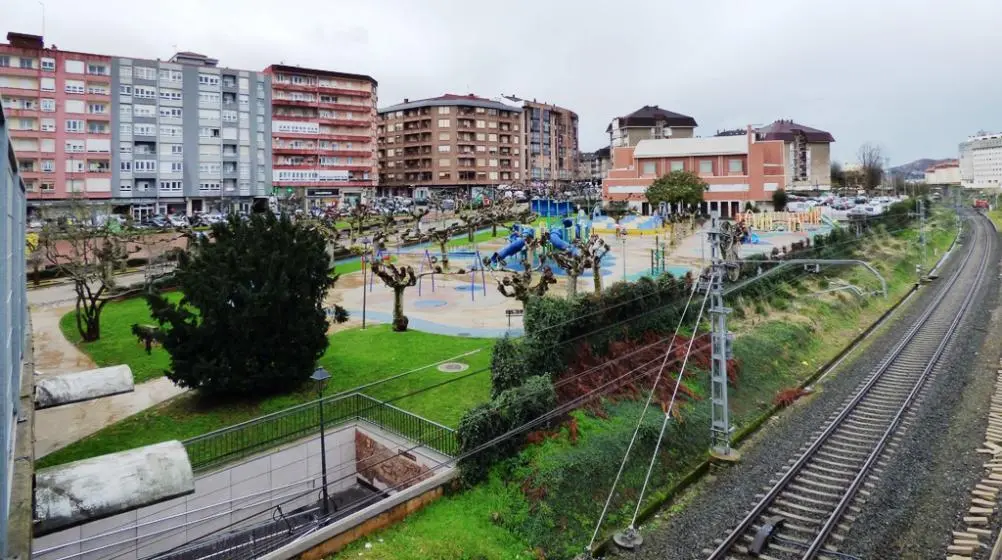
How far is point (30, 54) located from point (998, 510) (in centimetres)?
Result: 8106

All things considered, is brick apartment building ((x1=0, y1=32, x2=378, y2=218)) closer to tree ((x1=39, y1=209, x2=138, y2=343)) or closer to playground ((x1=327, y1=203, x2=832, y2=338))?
tree ((x1=39, y1=209, x2=138, y2=343))

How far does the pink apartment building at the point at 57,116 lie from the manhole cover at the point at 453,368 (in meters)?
58.9

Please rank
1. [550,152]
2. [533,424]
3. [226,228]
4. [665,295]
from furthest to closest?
[550,152]
[665,295]
[226,228]
[533,424]

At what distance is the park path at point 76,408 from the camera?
744 inches

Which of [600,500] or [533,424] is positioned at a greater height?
[533,424]

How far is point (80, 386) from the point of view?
14406 mm

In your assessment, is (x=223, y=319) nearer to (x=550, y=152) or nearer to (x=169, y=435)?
(x=169, y=435)

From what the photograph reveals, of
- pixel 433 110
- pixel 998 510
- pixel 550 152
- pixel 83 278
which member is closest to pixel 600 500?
pixel 998 510

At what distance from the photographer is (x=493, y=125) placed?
117375 millimetres

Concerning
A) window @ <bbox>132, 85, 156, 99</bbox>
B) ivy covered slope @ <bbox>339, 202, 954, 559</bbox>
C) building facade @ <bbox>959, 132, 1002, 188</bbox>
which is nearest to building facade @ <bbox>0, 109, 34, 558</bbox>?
ivy covered slope @ <bbox>339, 202, 954, 559</bbox>

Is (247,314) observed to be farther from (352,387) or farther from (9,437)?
(9,437)

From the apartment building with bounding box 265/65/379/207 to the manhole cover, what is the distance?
65.2m

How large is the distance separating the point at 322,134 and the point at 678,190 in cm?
4726

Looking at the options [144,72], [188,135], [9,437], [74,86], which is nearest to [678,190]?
[188,135]
